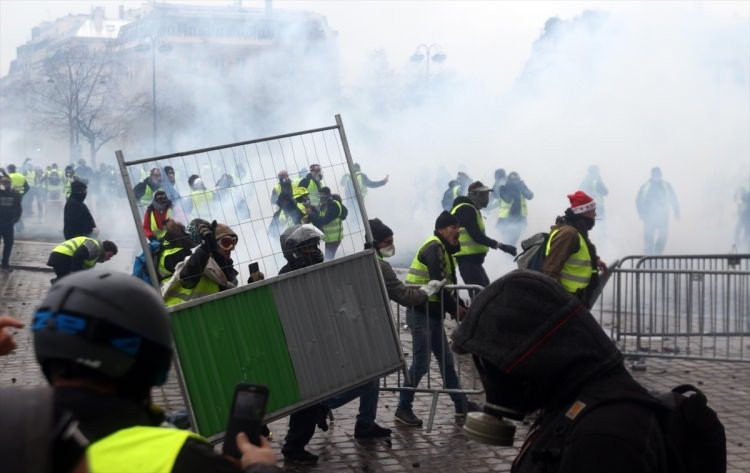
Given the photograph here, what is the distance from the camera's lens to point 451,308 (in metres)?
7.49

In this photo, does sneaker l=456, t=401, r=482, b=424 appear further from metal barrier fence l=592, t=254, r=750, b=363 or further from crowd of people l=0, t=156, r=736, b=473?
crowd of people l=0, t=156, r=736, b=473

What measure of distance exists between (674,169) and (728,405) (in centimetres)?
1757

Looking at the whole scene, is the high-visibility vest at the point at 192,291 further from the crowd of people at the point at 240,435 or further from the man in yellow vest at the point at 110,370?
the man in yellow vest at the point at 110,370

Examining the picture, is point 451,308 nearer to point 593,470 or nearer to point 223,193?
point 223,193

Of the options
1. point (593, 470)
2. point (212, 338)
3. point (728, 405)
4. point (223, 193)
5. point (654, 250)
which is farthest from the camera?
point (654, 250)

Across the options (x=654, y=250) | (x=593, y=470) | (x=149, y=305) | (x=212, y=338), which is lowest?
(x=654, y=250)

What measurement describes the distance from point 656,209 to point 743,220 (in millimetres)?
3605

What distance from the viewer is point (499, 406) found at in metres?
2.31

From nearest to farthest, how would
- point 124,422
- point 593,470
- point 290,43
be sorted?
point 124,422 < point 593,470 < point 290,43

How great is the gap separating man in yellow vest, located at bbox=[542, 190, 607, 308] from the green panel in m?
2.80

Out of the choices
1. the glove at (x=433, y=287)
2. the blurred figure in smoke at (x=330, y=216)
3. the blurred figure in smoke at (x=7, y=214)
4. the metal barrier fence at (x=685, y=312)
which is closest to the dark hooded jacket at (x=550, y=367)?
the blurred figure in smoke at (x=330, y=216)

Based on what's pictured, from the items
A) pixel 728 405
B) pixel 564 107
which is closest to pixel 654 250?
pixel 564 107

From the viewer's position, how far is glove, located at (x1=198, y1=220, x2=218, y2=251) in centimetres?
630

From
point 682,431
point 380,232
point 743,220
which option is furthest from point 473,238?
point 743,220
